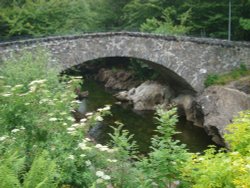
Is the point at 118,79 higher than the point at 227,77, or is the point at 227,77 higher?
the point at 227,77

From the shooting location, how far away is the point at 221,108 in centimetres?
1859

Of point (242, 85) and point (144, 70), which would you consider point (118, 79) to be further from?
point (242, 85)

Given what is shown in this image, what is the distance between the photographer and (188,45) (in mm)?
21922

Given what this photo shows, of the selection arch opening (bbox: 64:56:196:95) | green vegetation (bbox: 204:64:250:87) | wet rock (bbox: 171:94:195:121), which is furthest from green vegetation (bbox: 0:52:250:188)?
wet rock (bbox: 171:94:195:121)

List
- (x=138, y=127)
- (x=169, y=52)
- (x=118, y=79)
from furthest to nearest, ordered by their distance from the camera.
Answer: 1. (x=118, y=79)
2. (x=169, y=52)
3. (x=138, y=127)

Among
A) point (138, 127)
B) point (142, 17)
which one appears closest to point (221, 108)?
point (138, 127)

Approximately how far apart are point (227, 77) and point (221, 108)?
139 inches

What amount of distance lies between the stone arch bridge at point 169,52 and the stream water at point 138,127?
9.69 ft

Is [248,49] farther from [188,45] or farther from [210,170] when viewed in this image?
[210,170]

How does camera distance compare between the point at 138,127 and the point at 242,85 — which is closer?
the point at 242,85

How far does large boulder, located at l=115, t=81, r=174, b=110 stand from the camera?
2456cm

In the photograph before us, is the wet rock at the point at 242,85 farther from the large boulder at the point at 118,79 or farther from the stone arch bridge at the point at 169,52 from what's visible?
the large boulder at the point at 118,79

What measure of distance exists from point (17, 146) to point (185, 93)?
59.0 feet

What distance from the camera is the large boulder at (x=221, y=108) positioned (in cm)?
1783
